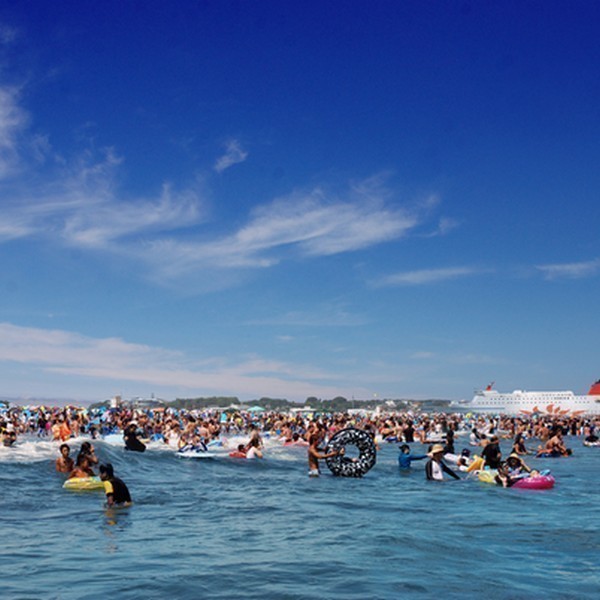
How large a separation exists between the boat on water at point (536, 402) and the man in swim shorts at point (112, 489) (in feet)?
347

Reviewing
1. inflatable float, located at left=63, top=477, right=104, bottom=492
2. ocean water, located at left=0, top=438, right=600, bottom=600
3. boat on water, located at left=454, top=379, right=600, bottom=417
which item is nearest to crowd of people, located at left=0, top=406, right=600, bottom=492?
inflatable float, located at left=63, top=477, right=104, bottom=492

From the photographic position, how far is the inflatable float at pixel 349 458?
1834 centimetres

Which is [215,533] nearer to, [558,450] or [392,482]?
[392,482]

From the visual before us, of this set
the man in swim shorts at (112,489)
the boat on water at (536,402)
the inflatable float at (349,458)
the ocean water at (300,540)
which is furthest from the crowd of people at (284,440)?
the boat on water at (536,402)

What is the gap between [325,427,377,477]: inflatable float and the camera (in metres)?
18.3

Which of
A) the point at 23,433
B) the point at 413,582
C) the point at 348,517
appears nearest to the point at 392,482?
the point at 348,517

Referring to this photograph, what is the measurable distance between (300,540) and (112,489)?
4451 mm

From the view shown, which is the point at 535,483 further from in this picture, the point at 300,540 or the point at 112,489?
the point at 112,489

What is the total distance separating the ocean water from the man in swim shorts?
13.2 inches

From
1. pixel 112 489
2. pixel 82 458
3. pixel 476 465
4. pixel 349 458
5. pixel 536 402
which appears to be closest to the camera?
pixel 112 489

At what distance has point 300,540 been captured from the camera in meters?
9.30

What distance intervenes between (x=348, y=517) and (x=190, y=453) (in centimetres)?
1355

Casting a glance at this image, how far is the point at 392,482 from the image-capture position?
57.0ft

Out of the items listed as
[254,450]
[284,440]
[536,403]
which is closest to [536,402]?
[536,403]
